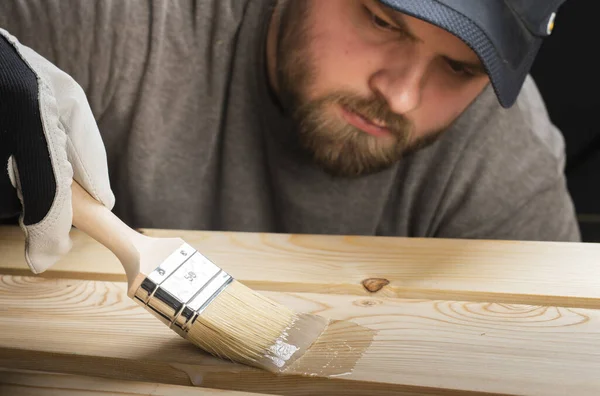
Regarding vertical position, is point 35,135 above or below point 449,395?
above

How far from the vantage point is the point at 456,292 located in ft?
→ 2.73

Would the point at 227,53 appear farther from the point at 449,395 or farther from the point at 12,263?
the point at 449,395

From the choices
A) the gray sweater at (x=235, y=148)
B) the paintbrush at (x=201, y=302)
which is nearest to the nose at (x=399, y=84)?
the gray sweater at (x=235, y=148)

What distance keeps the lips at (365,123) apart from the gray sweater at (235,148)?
0.46 ft

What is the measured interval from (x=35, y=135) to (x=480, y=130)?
917 millimetres

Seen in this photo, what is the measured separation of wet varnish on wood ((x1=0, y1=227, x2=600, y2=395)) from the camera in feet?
2.23

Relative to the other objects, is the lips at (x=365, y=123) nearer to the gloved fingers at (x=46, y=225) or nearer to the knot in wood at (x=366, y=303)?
the knot in wood at (x=366, y=303)

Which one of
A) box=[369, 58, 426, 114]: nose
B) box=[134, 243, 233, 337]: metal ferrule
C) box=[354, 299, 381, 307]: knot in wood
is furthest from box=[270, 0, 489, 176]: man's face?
box=[134, 243, 233, 337]: metal ferrule

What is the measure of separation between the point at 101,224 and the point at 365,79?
530 mm

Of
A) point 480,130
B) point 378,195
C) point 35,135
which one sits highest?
point 35,135

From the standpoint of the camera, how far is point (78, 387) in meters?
0.74

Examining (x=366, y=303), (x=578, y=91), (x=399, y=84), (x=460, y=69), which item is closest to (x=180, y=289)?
(x=366, y=303)

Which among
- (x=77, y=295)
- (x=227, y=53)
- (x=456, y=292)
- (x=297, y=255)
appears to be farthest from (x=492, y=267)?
(x=227, y=53)

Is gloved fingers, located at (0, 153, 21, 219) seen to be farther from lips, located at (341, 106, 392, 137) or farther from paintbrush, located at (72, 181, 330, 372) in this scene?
lips, located at (341, 106, 392, 137)
